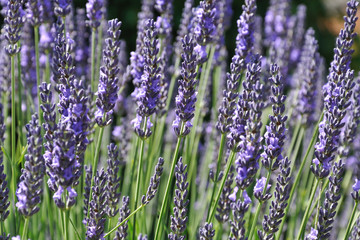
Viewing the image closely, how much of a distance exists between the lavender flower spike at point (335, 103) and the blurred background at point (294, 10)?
137 inches

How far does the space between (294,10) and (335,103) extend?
12.9 ft

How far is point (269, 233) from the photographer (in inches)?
64.7

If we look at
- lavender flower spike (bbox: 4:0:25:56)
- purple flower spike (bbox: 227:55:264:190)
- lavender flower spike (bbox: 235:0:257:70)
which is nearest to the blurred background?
lavender flower spike (bbox: 235:0:257:70)

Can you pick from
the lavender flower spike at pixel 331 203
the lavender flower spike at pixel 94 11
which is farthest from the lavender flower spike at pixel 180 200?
the lavender flower spike at pixel 94 11

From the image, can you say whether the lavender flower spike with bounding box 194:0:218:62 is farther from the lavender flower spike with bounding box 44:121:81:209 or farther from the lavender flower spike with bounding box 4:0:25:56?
the lavender flower spike with bounding box 44:121:81:209

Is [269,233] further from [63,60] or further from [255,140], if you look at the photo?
[63,60]

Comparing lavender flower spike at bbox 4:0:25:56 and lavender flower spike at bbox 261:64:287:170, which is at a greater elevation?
lavender flower spike at bbox 4:0:25:56

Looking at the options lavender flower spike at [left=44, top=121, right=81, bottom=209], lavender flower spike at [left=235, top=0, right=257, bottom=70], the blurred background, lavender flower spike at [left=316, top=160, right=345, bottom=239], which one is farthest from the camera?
the blurred background

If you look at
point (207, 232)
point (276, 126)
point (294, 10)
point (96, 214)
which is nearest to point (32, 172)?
point (96, 214)

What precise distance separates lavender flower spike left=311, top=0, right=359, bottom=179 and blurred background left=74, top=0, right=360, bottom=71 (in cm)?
347

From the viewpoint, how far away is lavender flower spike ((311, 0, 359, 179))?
1.65 m

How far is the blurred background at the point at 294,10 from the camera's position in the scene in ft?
17.2

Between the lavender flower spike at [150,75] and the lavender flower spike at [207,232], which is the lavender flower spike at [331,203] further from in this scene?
the lavender flower spike at [150,75]

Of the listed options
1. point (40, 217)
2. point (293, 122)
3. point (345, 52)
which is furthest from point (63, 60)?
point (293, 122)
